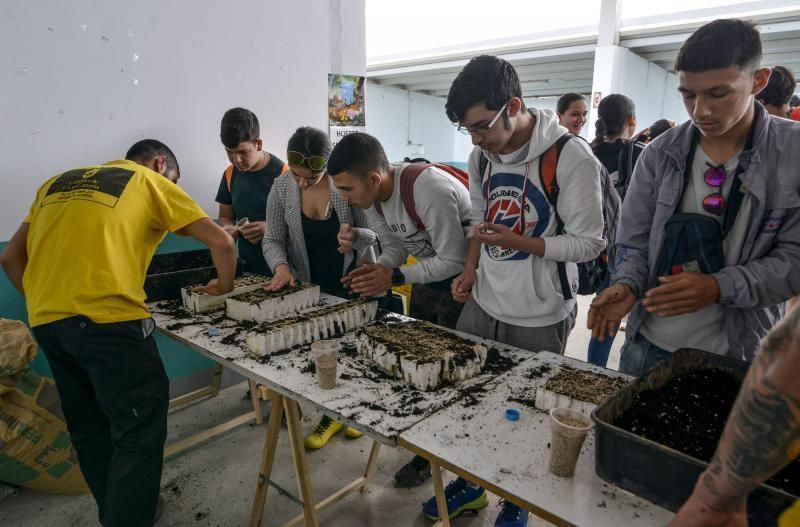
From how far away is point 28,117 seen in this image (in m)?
2.32

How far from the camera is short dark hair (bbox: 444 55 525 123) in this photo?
59.8 inches

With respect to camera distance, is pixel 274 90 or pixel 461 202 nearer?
pixel 461 202

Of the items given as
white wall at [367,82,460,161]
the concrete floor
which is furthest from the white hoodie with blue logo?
white wall at [367,82,460,161]

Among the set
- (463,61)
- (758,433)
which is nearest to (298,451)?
(758,433)

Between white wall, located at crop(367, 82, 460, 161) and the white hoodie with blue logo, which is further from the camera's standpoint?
white wall, located at crop(367, 82, 460, 161)

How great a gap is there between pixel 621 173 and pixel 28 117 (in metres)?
3.34

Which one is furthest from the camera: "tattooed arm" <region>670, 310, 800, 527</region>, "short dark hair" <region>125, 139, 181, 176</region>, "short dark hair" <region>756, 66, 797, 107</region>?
"short dark hair" <region>756, 66, 797, 107</region>

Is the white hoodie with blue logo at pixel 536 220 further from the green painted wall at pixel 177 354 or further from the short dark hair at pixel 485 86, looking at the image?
the green painted wall at pixel 177 354

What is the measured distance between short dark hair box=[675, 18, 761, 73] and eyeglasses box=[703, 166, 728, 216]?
0.88ft

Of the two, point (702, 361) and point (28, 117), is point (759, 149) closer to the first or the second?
point (702, 361)

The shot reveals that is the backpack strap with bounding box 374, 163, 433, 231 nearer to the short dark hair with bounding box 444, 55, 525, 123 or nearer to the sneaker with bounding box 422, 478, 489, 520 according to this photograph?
the short dark hair with bounding box 444, 55, 525, 123

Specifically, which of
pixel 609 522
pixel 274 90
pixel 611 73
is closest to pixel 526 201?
pixel 609 522

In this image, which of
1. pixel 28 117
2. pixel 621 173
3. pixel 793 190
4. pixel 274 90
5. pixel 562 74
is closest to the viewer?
pixel 793 190

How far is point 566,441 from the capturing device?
0.99m
